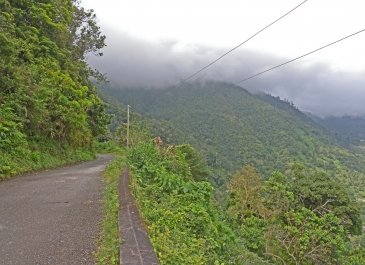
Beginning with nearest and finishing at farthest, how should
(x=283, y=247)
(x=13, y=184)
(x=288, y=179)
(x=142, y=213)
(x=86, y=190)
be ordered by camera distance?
(x=142, y=213) → (x=86, y=190) → (x=13, y=184) → (x=283, y=247) → (x=288, y=179)

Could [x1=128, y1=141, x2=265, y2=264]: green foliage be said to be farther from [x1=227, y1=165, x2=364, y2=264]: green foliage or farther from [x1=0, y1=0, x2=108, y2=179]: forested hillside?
[x1=227, y1=165, x2=364, y2=264]: green foliage

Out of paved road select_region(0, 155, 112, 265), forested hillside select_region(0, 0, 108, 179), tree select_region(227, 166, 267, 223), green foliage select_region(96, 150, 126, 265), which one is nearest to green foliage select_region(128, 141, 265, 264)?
green foliage select_region(96, 150, 126, 265)

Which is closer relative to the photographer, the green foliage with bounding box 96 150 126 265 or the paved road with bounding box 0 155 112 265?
the green foliage with bounding box 96 150 126 265

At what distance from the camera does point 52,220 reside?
655 centimetres

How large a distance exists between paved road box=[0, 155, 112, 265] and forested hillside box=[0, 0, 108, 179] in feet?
10.1

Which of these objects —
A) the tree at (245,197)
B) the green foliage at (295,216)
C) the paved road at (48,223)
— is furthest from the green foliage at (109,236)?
the tree at (245,197)

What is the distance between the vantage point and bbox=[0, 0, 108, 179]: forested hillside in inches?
549

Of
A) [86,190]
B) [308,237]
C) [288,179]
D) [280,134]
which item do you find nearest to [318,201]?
[288,179]

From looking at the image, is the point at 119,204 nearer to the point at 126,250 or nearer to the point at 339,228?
the point at 126,250

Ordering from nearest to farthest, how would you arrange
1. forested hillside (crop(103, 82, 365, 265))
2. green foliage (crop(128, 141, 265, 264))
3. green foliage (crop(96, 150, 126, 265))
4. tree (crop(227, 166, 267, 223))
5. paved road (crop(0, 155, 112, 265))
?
1. green foliage (crop(96, 150, 126, 265))
2. paved road (crop(0, 155, 112, 265))
3. green foliage (crop(128, 141, 265, 264))
4. forested hillside (crop(103, 82, 365, 265))
5. tree (crop(227, 166, 267, 223))

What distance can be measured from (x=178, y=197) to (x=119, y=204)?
4.10 ft

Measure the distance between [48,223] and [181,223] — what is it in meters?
2.28

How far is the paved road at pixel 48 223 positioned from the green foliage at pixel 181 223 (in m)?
0.93

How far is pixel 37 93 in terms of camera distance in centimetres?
1656
